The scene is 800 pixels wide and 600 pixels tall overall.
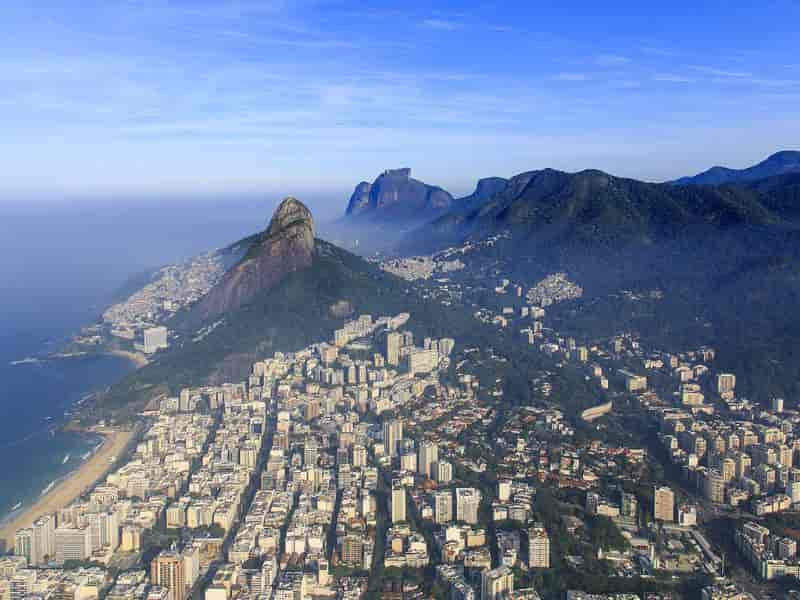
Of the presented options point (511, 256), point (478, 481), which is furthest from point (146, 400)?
point (511, 256)

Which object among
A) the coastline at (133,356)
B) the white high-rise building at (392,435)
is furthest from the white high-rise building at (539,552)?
the coastline at (133,356)

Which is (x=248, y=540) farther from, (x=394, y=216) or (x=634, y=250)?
(x=394, y=216)

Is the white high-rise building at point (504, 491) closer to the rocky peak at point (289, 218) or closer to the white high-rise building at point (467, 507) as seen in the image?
the white high-rise building at point (467, 507)

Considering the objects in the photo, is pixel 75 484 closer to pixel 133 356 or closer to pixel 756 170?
pixel 133 356

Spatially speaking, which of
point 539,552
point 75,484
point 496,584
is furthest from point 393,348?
point 496,584

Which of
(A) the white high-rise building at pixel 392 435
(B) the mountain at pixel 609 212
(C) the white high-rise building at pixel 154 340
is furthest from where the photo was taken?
(B) the mountain at pixel 609 212

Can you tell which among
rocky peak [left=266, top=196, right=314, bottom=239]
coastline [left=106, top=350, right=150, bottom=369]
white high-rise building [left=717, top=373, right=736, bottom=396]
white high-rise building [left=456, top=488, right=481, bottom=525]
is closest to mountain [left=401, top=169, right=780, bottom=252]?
rocky peak [left=266, top=196, right=314, bottom=239]
